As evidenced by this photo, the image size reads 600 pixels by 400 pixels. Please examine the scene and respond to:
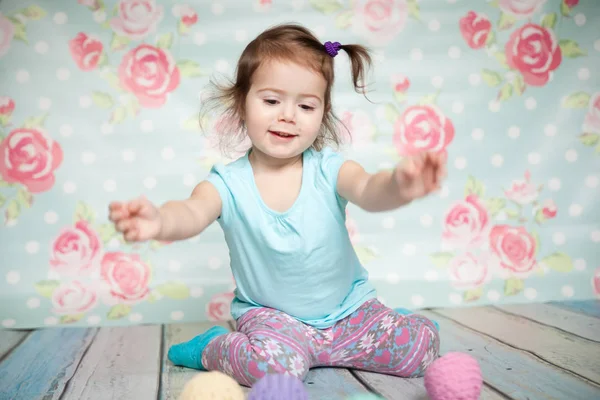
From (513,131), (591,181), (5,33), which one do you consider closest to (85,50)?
(5,33)

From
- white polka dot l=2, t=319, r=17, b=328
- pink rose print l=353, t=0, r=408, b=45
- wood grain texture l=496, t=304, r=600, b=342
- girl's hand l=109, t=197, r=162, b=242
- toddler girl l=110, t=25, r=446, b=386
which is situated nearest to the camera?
girl's hand l=109, t=197, r=162, b=242

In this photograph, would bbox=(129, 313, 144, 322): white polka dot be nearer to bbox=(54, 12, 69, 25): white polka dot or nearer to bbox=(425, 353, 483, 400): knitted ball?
bbox=(54, 12, 69, 25): white polka dot

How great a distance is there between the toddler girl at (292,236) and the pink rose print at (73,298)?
0.44 metres

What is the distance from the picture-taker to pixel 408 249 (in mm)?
1627

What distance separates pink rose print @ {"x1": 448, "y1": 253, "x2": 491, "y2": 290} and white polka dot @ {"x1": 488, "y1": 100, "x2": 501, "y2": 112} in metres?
0.39

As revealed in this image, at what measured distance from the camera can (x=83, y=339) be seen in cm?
134

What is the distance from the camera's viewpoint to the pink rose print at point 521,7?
5.40ft

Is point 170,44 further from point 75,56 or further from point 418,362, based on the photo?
point 418,362

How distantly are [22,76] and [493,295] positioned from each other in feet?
4.24

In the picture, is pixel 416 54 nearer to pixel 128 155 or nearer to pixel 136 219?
pixel 128 155

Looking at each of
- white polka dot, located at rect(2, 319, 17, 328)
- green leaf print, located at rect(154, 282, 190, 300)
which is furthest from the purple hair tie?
white polka dot, located at rect(2, 319, 17, 328)

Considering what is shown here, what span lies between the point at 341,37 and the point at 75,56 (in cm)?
65

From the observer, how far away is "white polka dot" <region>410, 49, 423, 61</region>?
1614mm

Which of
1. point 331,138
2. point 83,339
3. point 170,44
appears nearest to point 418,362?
point 331,138
